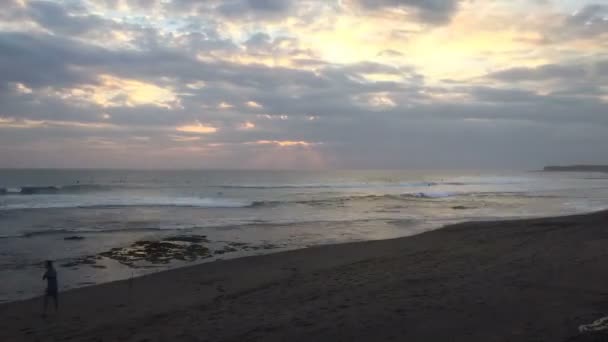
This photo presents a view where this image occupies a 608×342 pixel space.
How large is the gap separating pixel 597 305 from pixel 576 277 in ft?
7.62

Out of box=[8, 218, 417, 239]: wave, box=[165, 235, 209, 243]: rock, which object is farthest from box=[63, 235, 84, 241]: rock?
box=[165, 235, 209, 243]: rock

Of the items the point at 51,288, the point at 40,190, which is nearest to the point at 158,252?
the point at 51,288

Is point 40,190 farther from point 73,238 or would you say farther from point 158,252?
point 158,252

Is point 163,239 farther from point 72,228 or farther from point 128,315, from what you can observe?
point 128,315

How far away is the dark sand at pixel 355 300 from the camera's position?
280 inches

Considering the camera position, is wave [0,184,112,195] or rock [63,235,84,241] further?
wave [0,184,112,195]

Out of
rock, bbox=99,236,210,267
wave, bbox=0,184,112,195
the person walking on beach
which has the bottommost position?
rock, bbox=99,236,210,267

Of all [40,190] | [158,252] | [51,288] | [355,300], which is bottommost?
[158,252]

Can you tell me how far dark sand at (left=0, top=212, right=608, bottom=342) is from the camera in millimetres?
7117

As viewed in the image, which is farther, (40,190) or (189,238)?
(40,190)

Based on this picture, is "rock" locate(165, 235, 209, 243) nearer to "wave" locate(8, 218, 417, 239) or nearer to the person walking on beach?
"wave" locate(8, 218, 417, 239)

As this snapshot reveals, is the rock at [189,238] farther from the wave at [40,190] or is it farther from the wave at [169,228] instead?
the wave at [40,190]

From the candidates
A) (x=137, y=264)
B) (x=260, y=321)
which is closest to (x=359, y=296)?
(x=260, y=321)

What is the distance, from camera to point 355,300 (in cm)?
884
